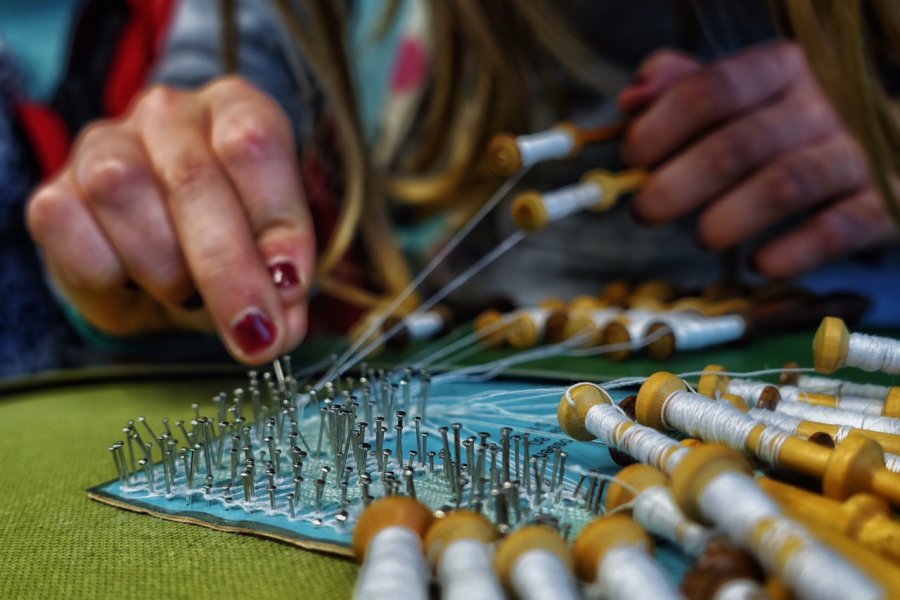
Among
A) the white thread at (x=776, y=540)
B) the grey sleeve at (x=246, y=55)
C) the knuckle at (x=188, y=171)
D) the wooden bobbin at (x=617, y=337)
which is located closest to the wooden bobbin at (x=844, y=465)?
the white thread at (x=776, y=540)

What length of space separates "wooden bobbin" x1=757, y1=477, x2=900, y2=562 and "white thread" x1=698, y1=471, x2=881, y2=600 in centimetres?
6

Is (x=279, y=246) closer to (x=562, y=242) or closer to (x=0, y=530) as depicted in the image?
(x=0, y=530)

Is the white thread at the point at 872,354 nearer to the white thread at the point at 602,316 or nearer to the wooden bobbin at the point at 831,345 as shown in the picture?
the wooden bobbin at the point at 831,345

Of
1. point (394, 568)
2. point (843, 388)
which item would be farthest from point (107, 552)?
point (843, 388)

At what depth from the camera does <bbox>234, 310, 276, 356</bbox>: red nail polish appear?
3.13ft

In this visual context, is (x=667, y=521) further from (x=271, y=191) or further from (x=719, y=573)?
(x=271, y=191)

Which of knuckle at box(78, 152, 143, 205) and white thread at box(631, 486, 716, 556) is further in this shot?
knuckle at box(78, 152, 143, 205)

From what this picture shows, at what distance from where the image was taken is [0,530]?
71cm

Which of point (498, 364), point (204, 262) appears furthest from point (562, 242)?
point (204, 262)

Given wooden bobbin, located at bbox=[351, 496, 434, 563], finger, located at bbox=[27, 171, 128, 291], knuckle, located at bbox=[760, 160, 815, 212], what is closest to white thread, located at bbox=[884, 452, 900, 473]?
wooden bobbin, located at bbox=[351, 496, 434, 563]

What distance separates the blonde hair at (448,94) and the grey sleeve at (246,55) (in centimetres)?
19

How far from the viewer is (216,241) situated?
986mm

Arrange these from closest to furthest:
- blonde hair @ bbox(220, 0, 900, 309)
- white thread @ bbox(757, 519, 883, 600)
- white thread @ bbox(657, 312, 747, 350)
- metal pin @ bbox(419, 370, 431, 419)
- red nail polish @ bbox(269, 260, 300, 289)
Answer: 1. white thread @ bbox(757, 519, 883, 600)
2. metal pin @ bbox(419, 370, 431, 419)
3. red nail polish @ bbox(269, 260, 300, 289)
4. white thread @ bbox(657, 312, 747, 350)
5. blonde hair @ bbox(220, 0, 900, 309)

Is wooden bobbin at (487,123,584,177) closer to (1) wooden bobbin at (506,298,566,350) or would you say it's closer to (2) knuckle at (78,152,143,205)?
(1) wooden bobbin at (506,298,566,350)
